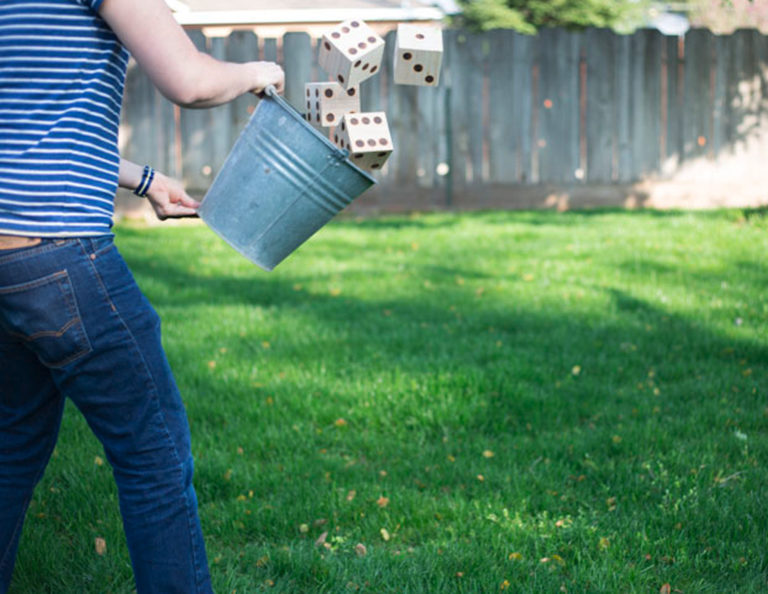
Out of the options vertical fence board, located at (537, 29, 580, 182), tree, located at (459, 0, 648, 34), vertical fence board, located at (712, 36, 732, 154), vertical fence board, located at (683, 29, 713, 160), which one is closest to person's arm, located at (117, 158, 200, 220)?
vertical fence board, located at (537, 29, 580, 182)

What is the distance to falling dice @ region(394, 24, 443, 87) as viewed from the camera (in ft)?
7.96

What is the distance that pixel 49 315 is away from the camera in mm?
1756

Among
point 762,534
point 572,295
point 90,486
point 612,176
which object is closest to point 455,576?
point 762,534

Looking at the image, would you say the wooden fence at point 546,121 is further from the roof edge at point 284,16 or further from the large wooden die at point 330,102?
the large wooden die at point 330,102

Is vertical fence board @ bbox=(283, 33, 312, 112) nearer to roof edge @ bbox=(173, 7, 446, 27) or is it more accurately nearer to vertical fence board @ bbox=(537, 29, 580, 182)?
vertical fence board @ bbox=(537, 29, 580, 182)

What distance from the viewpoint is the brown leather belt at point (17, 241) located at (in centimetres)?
173

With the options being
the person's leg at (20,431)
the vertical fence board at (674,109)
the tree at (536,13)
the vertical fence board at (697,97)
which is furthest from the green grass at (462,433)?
the tree at (536,13)

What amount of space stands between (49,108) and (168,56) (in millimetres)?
255

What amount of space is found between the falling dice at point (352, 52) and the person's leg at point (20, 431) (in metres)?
1.04

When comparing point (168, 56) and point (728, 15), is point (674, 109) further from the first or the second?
point (728, 15)

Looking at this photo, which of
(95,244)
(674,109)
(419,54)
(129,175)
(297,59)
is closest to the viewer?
(95,244)

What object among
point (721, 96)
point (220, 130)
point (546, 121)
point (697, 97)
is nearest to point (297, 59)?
point (220, 130)

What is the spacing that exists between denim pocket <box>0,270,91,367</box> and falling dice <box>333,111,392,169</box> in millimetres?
737

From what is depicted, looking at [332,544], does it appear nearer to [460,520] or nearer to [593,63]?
[460,520]
